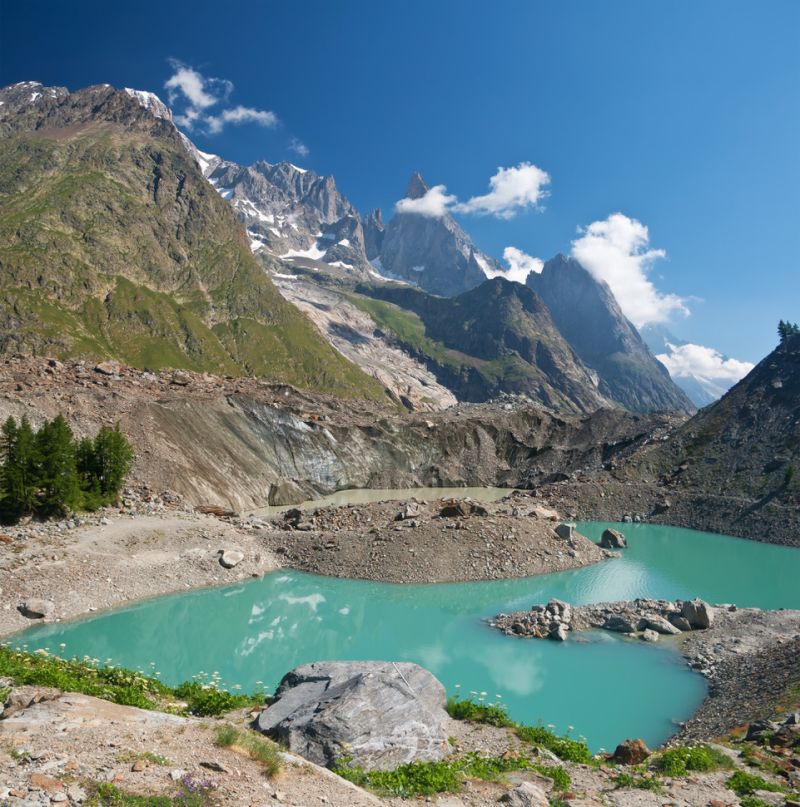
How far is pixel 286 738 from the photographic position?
1391cm

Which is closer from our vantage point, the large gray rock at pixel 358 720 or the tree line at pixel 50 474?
the large gray rock at pixel 358 720

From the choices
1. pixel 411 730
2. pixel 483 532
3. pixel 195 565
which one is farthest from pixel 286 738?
pixel 483 532

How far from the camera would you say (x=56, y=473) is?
41.6 m

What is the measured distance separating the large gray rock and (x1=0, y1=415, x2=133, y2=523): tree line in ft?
107

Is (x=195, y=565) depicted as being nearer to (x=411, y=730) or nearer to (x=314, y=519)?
(x=314, y=519)

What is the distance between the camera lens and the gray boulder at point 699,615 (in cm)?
3344

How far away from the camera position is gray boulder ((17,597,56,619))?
97.2ft

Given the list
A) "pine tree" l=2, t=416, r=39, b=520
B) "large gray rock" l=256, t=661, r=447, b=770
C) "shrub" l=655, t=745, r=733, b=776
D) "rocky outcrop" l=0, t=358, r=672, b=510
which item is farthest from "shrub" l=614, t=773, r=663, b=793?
"rocky outcrop" l=0, t=358, r=672, b=510

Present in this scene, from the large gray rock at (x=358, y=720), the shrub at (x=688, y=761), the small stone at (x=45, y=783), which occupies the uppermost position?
the small stone at (x=45, y=783)

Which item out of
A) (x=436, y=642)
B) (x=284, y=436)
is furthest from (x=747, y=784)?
(x=284, y=436)

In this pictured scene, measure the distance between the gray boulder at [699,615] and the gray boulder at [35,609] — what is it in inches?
1430

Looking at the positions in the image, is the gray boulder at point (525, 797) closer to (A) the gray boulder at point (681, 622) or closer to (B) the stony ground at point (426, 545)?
(A) the gray boulder at point (681, 622)

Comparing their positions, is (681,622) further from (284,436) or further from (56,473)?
(284,436)

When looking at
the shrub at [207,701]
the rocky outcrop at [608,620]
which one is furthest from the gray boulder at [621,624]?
the shrub at [207,701]
